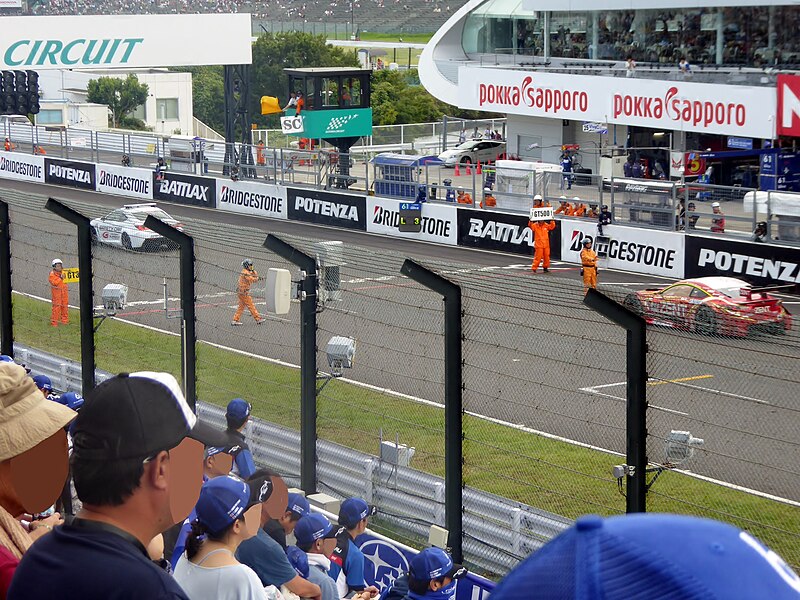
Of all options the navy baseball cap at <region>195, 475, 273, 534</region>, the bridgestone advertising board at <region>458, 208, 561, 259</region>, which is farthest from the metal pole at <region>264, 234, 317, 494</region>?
the bridgestone advertising board at <region>458, 208, 561, 259</region>

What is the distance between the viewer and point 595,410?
11.0 meters

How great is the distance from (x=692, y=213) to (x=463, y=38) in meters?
39.0

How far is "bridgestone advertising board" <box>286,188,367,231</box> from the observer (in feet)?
113

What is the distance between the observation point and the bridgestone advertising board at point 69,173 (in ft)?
145

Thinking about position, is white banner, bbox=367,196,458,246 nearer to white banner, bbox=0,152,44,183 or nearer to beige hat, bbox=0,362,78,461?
white banner, bbox=0,152,44,183

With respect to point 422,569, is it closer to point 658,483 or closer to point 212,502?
point 212,502

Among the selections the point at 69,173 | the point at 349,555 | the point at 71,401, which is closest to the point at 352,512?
the point at 349,555

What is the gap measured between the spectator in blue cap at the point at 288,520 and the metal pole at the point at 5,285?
5652 millimetres

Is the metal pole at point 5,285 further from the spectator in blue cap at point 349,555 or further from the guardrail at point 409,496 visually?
the spectator in blue cap at point 349,555

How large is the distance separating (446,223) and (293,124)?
12.8 metres

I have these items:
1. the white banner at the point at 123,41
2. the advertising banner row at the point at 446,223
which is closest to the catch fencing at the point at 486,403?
the advertising banner row at the point at 446,223

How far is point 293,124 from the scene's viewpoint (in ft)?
142

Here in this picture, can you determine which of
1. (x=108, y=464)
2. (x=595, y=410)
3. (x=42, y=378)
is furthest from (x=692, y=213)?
(x=108, y=464)

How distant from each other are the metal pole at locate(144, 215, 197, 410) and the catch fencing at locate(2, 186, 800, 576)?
64mm
